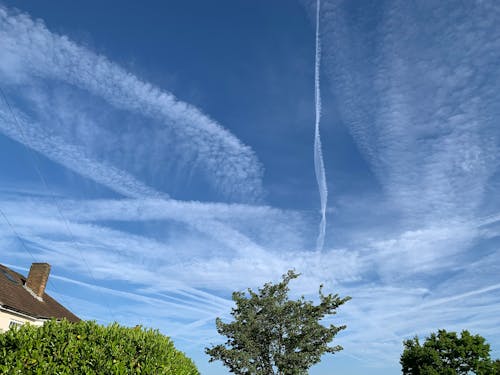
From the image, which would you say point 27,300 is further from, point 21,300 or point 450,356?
point 450,356

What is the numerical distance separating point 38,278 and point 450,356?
50.1 metres

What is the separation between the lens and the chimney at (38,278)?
1324 inches

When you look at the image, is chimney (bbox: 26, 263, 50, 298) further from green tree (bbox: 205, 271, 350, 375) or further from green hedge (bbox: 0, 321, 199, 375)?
green hedge (bbox: 0, 321, 199, 375)

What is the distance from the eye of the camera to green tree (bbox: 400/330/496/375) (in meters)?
46.0

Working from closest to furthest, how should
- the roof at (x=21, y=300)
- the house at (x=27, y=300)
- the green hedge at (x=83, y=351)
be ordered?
the green hedge at (x=83, y=351), the house at (x=27, y=300), the roof at (x=21, y=300)

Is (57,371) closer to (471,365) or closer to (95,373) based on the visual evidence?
(95,373)

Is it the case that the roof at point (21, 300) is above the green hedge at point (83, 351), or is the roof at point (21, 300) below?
above

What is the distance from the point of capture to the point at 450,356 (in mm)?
48125

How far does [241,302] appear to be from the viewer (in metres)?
39.1

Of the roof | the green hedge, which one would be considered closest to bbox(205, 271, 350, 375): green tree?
the roof

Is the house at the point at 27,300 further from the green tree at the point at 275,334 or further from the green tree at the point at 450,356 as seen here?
the green tree at the point at 450,356

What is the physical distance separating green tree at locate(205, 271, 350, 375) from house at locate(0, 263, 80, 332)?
53.0 feet

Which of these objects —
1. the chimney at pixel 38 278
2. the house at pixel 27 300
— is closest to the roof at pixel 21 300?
the house at pixel 27 300

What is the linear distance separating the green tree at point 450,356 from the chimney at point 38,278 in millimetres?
45675
